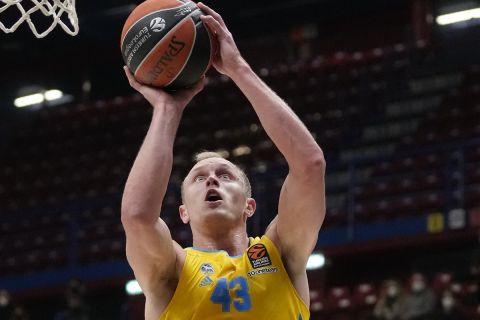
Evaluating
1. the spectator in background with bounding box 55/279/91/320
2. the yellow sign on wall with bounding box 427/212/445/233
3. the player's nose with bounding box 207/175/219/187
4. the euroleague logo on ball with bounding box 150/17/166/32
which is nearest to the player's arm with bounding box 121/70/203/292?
the euroleague logo on ball with bounding box 150/17/166/32

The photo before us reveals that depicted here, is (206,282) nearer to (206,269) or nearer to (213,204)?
(206,269)

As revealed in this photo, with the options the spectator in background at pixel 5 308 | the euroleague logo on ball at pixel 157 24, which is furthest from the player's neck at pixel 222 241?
the spectator in background at pixel 5 308

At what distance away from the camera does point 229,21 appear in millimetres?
19219

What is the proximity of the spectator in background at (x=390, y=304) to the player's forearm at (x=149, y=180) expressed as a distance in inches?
279

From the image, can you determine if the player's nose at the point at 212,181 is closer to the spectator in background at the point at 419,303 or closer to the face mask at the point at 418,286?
the spectator in background at the point at 419,303

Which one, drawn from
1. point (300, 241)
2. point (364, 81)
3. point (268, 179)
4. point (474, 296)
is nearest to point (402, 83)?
point (364, 81)

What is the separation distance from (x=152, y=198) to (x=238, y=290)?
501 mm

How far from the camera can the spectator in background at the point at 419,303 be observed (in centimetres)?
997

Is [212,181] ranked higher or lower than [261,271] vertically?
higher

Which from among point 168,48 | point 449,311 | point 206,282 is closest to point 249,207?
point 206,282

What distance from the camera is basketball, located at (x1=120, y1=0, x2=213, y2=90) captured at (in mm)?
3672

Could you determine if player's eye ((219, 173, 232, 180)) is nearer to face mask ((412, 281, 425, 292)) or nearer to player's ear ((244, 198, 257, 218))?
player's ear ((244, 198, 257, 218))

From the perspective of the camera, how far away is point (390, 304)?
10.4 meters

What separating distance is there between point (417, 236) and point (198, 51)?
9.13 meters
